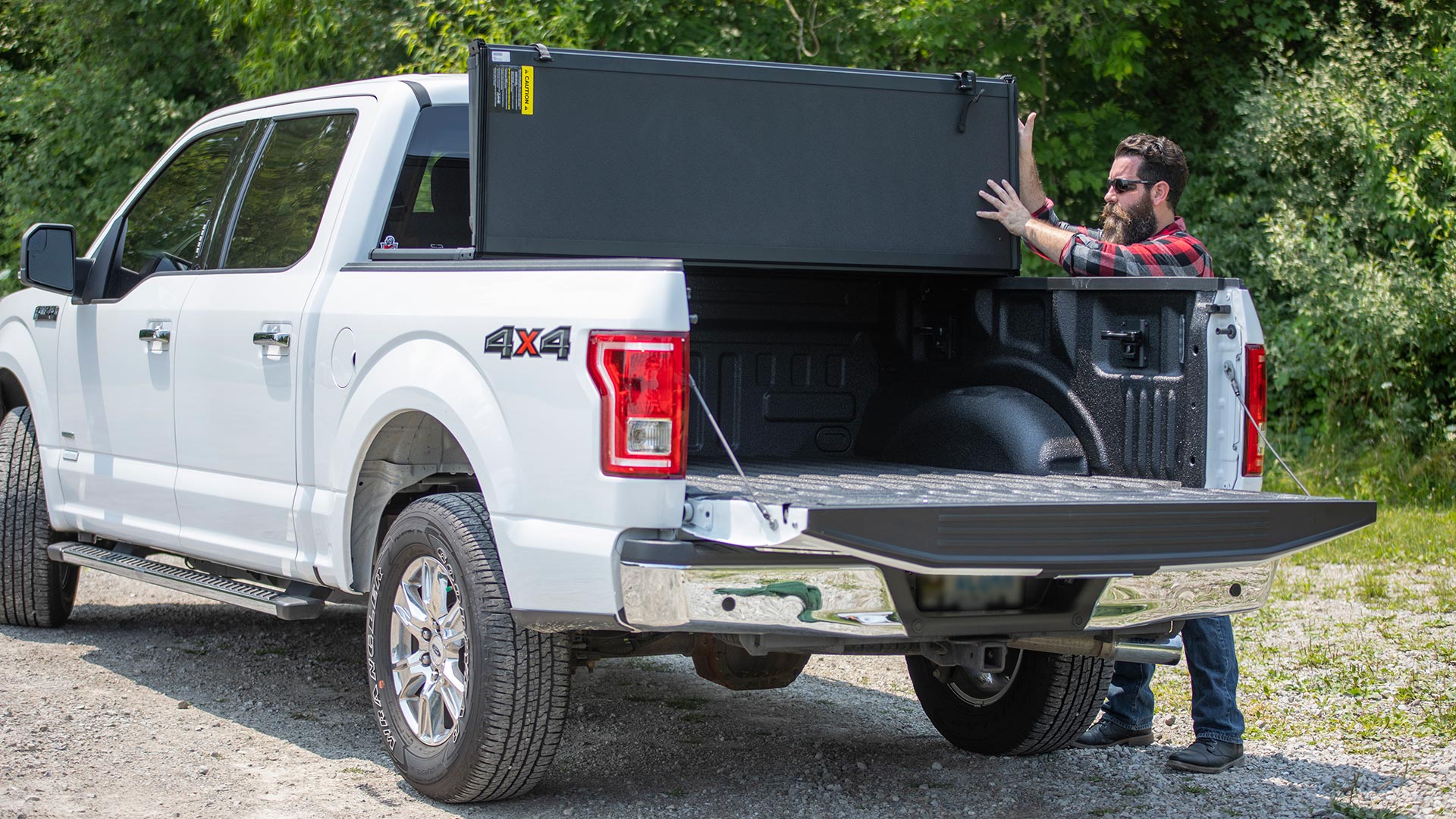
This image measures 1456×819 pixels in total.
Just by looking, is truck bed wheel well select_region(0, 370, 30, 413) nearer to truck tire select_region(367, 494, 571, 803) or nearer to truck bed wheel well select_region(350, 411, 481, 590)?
truck bed wheel well select_region(350, 411, 481, 590)

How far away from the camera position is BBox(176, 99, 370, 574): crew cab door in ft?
16.1

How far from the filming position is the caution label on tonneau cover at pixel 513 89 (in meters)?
4.44

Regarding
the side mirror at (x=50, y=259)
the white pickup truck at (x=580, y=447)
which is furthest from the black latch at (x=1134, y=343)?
the side mirror at (x=50, y=259)

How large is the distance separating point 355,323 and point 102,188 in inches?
458

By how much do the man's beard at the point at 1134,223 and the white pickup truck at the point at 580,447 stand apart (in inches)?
21.4

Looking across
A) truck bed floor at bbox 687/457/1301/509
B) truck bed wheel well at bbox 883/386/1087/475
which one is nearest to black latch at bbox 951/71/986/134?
truck bed wheel well at bbox 883/386/1087/475

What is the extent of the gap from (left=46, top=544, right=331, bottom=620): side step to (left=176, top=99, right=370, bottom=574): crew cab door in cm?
9

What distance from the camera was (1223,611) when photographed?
4121 mm

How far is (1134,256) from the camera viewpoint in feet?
16.4

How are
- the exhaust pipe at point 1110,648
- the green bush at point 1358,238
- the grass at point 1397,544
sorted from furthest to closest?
the green bush at point 1358,238 → the grass at point 1397,544 → the exhaust pipe at point 1110,648

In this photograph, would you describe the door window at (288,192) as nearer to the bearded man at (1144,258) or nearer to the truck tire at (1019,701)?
the bearded man at (1144,258)

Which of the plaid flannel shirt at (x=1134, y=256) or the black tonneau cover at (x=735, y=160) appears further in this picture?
the plaid flannel shirt at (x=1134, y=256)

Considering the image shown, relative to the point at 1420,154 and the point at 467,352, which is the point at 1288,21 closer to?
the point at 1420,154

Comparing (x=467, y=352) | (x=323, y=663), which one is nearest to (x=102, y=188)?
(x=323, y=663)
